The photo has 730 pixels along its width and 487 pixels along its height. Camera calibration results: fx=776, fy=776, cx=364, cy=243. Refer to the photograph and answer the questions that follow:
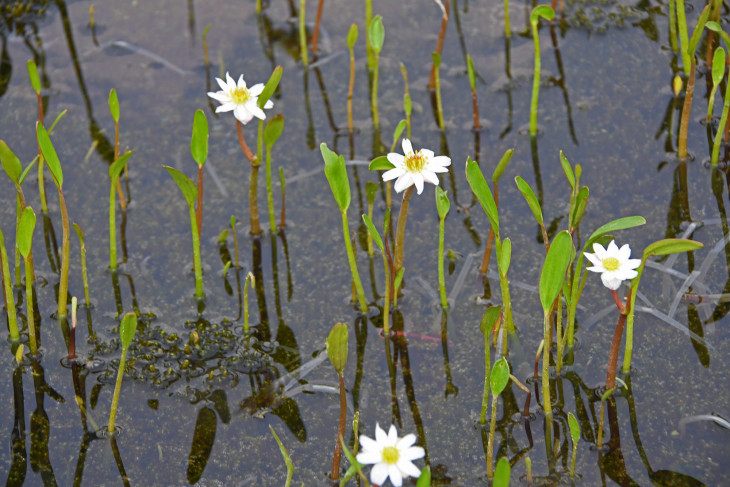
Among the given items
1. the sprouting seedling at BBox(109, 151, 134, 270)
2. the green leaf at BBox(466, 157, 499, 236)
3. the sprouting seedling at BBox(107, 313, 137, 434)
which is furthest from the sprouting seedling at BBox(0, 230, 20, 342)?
the green leaf at BBox(466, 157, 499, 236)

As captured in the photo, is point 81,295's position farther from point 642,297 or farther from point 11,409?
point 642,297

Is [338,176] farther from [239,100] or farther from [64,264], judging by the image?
[64,264]

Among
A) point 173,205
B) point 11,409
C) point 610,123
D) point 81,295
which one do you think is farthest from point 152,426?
point 610,123

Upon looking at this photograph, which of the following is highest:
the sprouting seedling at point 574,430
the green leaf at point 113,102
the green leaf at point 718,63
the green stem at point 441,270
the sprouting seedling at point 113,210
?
the green leaf at point 718,63

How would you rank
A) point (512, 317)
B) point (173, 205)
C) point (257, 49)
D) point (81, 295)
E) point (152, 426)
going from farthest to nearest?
point (257, 49) < point (173, 205) < point (81, 295) < point (512, 317) < point (152, 426)

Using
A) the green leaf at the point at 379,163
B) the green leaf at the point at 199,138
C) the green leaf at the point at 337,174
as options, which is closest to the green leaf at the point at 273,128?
the green leaf at the point at 199,138

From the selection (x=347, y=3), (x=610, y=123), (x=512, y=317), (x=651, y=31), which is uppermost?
(x=347, y=3)

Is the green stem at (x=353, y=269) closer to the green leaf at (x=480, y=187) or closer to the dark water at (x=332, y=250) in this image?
the dark water at (x=332, y=250)

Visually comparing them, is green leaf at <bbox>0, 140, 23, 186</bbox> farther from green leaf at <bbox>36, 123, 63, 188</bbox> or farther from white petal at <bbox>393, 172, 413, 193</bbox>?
white petal at <bbox>393, 172, 413, 193</bbox>
